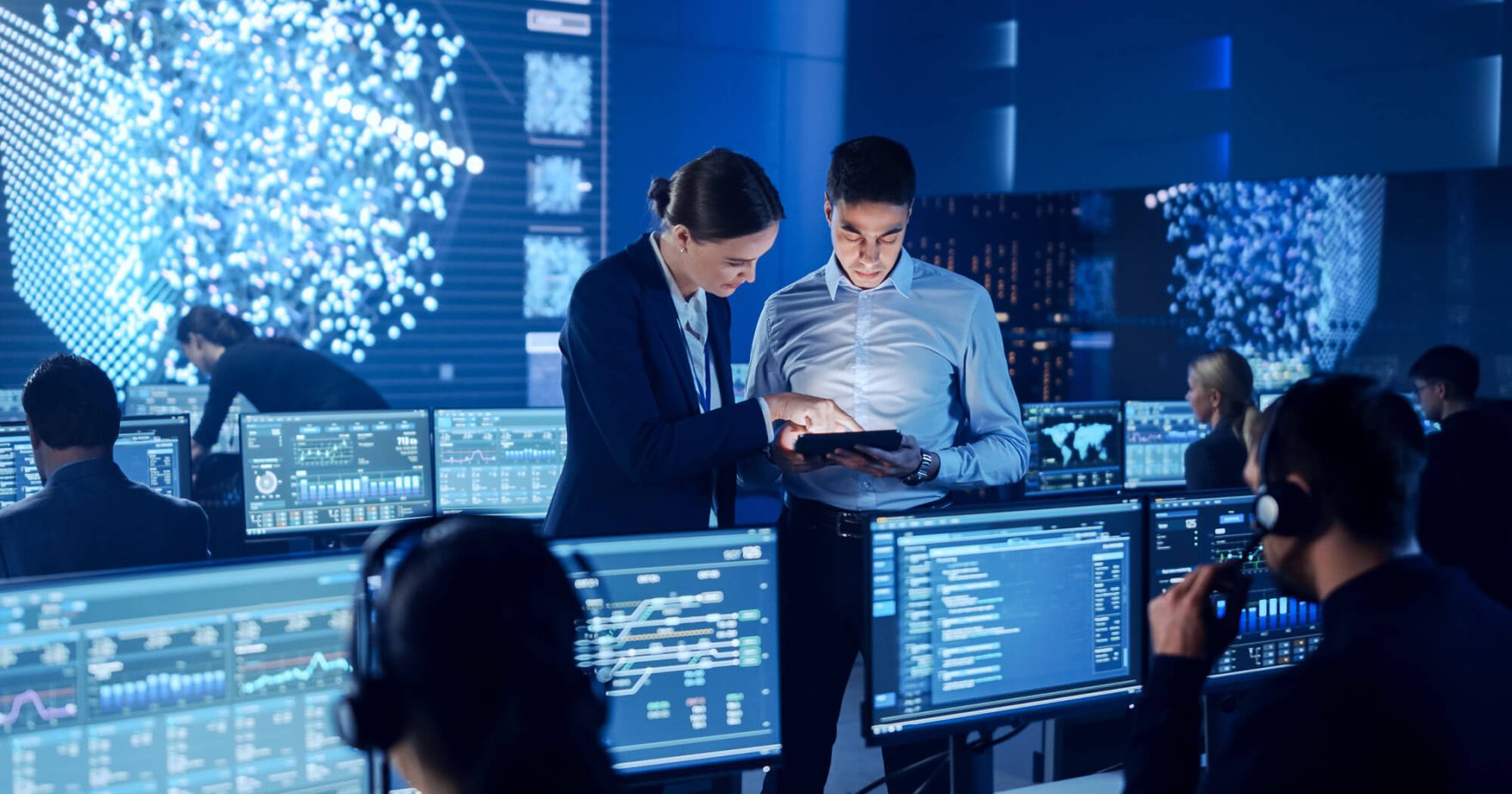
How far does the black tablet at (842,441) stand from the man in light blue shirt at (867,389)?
0.04 metres

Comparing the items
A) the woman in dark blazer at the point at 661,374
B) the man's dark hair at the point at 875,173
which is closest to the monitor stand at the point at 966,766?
the woman in dark blazer at the point at 661,374

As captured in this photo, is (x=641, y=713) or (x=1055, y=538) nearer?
(x=641, y=713)

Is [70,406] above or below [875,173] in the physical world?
below

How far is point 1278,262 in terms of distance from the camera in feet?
17.2

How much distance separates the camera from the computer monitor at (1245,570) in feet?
6.59

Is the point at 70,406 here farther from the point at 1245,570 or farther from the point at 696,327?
the point at 1245,570

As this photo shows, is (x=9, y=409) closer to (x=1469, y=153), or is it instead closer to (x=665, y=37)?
(x=665, y=37)

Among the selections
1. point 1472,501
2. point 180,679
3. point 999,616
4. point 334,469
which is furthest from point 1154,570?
point 334,469

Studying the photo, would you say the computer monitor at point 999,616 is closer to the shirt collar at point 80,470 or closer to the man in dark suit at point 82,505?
the man in dark suit at point 82,505

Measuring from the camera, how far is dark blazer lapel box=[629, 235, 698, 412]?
2.05 metres

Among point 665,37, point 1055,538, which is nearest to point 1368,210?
point 665,37

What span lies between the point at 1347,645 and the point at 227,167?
5115mm

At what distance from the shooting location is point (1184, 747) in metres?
1.30

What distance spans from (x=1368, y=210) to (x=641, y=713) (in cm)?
435
